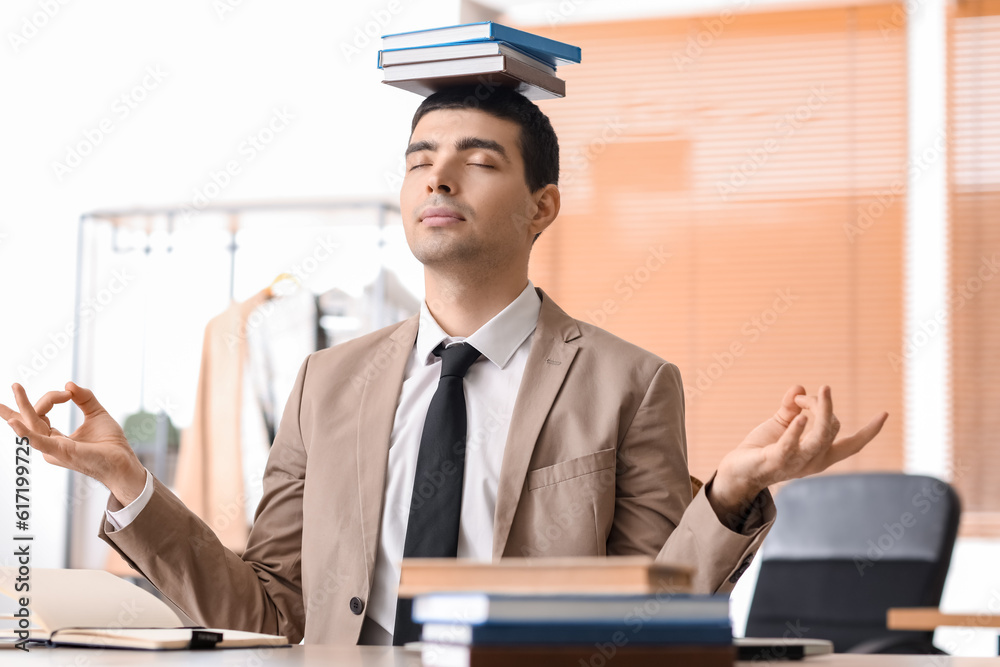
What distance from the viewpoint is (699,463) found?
4.11 metres

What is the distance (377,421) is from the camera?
170 cm

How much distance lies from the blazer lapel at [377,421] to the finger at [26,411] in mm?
510

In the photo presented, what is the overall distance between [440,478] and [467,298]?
13.1 inches

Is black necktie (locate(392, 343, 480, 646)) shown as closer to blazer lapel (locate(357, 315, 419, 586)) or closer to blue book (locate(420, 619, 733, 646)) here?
blazer lapel (locate(357, 315, 419, 586))

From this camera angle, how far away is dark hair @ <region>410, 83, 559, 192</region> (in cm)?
179

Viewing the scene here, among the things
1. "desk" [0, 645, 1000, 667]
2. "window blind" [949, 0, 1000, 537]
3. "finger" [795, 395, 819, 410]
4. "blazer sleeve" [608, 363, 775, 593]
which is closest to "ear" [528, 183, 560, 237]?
"blazer sleeve" [608, 363, 775, 593]

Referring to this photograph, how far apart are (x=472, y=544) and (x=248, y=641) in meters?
0.50

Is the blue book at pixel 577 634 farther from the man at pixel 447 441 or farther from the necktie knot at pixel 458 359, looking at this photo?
the necktie knot at pixel 458 359

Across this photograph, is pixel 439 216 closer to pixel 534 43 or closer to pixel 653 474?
pixel 534 43

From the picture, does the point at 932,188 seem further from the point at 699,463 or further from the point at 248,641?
the point at 248,641

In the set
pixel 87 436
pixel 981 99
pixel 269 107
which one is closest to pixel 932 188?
pixel 981 99

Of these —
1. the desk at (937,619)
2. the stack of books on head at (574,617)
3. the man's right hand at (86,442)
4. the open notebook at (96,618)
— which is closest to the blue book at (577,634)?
the stack of books on head at (574,617)

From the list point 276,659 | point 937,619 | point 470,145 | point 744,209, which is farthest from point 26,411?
point 744,209

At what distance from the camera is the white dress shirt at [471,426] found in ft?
5.24
